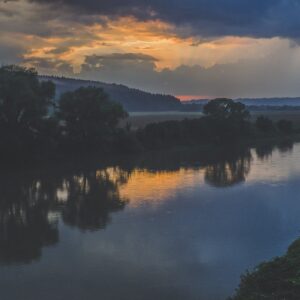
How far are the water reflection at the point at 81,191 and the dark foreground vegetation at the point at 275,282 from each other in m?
6.36

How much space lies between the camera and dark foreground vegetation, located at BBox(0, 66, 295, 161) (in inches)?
1218

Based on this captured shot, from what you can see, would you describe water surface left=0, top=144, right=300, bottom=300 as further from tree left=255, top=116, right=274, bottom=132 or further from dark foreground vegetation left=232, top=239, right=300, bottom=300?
tree left=255, top=116, right=274, bottom=132

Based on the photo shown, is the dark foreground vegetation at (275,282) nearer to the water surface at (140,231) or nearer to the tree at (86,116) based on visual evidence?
the water surface at (140,231)

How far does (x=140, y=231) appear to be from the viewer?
15344mm

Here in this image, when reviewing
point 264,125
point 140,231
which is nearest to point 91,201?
point 140,231

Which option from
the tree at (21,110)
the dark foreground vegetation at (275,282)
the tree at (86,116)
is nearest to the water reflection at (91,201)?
the tree at (21,110)

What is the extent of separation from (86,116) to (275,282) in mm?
28857

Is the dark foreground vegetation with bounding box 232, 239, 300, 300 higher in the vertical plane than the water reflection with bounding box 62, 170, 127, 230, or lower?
higher

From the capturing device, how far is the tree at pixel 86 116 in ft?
117

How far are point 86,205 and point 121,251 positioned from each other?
7084 mm

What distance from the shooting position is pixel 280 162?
3306cm

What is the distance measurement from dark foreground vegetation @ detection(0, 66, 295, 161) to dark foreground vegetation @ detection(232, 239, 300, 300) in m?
24.1

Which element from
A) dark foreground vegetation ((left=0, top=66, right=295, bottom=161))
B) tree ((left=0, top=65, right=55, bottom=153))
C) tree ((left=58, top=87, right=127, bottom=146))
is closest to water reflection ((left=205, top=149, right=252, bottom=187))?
dark foreground vegetation ((left=0, top=66, right=295, bottom=161))

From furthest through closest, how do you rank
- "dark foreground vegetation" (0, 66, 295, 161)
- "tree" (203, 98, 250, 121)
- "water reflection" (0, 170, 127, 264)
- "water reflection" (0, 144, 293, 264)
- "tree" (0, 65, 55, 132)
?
1. "tree" (203, 98, 250, 121)
2. "dark foreground vegetation" (0, 66, 295, 161)
3. "tree" (0, 65, 55, 132)
4. "water reflection" (0, 144, 293, 264)
5. "water reflection" (0, 170, 127, 264)
